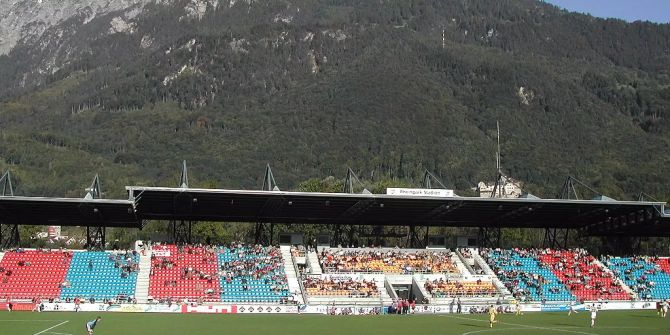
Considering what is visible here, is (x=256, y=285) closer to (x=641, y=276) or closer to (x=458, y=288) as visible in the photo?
(x=458, y=288)

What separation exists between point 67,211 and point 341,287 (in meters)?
24.5

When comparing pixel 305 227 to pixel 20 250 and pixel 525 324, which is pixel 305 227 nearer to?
pixel 20 250

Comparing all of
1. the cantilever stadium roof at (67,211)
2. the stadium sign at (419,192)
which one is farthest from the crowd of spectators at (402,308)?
the cantilever stadium roof at (67,211)

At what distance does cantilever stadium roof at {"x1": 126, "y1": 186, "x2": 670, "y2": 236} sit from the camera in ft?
237

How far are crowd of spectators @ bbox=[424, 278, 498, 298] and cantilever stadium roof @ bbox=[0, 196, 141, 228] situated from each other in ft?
85.6

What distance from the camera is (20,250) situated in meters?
75.7

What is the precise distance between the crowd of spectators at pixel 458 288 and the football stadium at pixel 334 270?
159 mm

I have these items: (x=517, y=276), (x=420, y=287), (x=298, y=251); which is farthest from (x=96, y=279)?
(x=517, y=276)

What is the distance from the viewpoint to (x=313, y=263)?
76.9 m

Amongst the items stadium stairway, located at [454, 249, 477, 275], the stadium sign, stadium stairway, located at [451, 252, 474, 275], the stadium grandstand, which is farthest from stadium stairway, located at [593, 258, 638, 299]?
the stadium sign

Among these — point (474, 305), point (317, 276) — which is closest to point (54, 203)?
point (317, 276)

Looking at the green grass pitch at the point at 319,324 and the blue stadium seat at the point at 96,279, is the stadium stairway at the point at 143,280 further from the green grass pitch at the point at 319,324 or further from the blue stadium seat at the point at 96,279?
the green grass pitch at the point at 319,324

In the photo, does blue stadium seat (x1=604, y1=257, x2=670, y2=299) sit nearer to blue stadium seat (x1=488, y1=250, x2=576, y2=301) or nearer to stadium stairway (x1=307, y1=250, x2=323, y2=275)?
blue stadium seat (x1=488, y1=250, x2=576, y2=301)

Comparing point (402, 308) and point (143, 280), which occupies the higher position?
point (143, 280)
